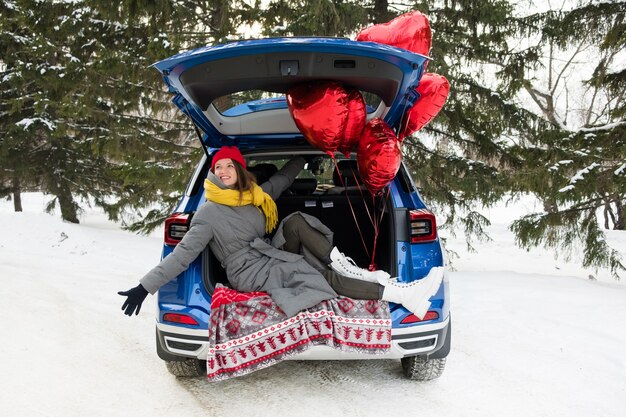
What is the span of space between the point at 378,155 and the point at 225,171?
3.20ft

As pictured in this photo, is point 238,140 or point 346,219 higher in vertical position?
point 238,140

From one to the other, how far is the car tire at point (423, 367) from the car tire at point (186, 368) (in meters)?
1.32

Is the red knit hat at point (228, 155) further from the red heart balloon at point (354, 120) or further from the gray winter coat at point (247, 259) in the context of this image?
the red heart balloon at point (354, 120)

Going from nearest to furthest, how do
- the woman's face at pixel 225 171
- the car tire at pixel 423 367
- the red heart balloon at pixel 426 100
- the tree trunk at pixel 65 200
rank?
the car tire at pixel 423 367 < the woman's face at pixel 225 171 < the red heart balloon at pixel 426 100 < the tree trunk at pixel 65 200

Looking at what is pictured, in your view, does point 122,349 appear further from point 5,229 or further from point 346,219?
point 5,229

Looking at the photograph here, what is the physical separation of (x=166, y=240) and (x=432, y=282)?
1.63 meters

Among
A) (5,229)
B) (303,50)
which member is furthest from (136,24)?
(303,50)

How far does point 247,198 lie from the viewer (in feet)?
10.6

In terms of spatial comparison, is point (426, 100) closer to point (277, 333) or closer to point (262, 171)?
point (262, 171)

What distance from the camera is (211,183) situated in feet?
10.2

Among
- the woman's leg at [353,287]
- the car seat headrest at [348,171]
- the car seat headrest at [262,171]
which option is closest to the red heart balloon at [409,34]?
the car seat headrest at [348,171]

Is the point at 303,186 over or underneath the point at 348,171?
underneath

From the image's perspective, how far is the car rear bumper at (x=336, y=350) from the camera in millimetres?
2764

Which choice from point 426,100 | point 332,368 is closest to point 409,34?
point 426,100
